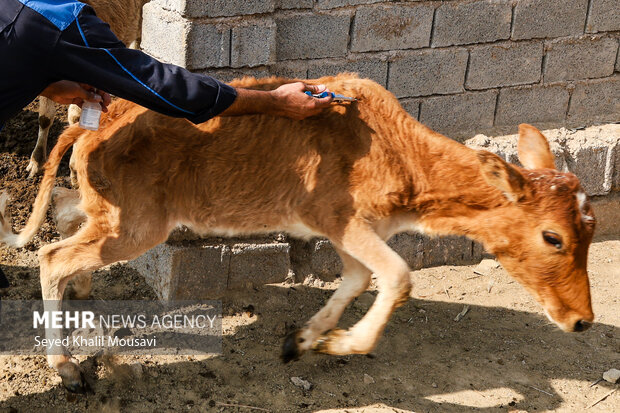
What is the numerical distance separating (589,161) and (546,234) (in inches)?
101

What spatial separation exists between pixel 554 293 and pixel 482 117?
91.2 inches

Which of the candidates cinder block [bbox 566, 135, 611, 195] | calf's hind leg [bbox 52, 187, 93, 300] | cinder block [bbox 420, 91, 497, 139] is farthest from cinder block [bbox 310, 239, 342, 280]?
cinder block [bbox 566, 135, 611, 195]

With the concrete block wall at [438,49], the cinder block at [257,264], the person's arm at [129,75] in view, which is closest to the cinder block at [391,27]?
the concrete block wall at [438,49]

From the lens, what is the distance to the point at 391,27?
598cm

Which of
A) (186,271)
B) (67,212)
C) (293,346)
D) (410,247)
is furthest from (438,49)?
(67,212)

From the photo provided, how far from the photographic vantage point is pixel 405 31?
6043mm

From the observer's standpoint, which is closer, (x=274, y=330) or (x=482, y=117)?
(x=274, y=330)

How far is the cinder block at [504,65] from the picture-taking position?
21.0ft

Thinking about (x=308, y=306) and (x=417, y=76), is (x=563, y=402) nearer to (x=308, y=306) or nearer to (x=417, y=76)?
(x=308, y=306)

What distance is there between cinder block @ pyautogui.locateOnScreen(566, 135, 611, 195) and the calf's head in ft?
6.98

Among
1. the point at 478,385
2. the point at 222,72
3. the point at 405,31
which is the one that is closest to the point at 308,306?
the point at 478,385

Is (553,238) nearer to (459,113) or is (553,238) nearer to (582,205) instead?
(582,205)

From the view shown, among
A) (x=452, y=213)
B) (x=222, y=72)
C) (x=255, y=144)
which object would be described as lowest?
(x=452, y=213)

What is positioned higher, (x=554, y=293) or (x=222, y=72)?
(x=222, y=72)
